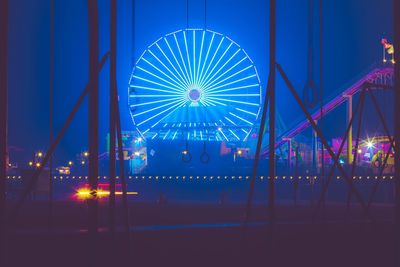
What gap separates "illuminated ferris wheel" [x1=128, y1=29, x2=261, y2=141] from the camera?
2569 centimetres

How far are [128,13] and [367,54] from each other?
1734cm

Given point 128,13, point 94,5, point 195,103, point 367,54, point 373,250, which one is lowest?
point 373,250

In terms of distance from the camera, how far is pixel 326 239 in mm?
5246

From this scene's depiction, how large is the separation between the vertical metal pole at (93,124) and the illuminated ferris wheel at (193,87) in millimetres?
21852

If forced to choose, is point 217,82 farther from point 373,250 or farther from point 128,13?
point 373,250

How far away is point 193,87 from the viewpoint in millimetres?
25953

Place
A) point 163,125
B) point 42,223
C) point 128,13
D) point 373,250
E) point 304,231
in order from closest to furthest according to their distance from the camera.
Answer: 1. point 373,250
2. point 304,231
3. point 42,223
4. point 163,125
5. point 128,13

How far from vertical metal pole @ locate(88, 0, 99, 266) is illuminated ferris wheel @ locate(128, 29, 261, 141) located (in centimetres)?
2185

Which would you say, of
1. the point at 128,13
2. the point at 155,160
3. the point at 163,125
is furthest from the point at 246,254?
the point at 128,13

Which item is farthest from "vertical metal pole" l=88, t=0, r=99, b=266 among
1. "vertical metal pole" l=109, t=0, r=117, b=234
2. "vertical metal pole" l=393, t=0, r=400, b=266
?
"vertical metal pole" l=393, t=0, r=400, b=266

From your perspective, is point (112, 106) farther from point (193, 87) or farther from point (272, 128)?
point (193, 87)

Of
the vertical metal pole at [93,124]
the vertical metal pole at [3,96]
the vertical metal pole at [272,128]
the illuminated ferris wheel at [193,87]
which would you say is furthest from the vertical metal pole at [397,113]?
the illuminated ferris wheel at [193,87]

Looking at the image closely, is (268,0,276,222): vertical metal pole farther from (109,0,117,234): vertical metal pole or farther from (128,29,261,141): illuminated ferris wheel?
(128,29,261,141): illuminated ferris wheel

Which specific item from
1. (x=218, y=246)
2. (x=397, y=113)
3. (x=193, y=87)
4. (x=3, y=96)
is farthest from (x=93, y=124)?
(x=193, y=87)
